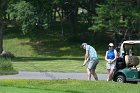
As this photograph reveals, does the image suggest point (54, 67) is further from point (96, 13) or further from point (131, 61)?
point (96, 13)

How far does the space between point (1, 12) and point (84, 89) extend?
34.4 meters

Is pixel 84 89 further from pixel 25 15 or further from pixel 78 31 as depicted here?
pixel 78 31

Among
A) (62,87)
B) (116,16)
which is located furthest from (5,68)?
(116,16)

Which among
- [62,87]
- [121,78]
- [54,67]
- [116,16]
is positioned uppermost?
[116,16]

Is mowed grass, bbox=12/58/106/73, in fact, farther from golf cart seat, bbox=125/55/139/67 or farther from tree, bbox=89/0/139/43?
tree, bbox=89/0/139/43

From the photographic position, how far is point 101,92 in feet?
46.8

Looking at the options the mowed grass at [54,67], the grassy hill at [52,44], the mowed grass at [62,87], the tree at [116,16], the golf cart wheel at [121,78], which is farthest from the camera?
the grassy hill at [52,44]

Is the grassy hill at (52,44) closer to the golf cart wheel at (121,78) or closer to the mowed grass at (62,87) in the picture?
the golf cart wheel at (121,78)

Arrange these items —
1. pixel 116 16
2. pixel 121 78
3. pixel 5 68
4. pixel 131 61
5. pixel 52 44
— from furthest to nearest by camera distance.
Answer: pixel 52 44 < pixel 116 16 < pixel 5 68 < pixel 121 78 < pixel 131 61

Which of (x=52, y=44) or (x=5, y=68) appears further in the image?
(x=52, y=44)

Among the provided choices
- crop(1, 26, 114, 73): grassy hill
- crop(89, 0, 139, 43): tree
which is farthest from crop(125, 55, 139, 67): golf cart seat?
crop(1, 26, 114, 73): grassy hill

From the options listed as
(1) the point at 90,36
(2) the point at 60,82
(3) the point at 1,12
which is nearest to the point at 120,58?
(2) the point at 60,82

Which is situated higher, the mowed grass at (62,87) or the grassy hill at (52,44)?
the mowed grass at (62,87)

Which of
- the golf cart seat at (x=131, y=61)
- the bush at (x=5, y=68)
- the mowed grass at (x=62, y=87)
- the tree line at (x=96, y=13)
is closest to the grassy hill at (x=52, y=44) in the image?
the tree line at (x=96, y=13)
